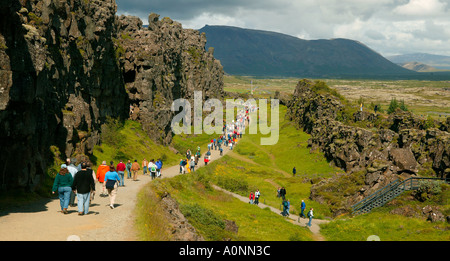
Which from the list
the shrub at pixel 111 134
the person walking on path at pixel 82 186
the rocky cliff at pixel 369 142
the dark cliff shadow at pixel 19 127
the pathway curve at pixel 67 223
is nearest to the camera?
the pathway curve at pixel 67 223

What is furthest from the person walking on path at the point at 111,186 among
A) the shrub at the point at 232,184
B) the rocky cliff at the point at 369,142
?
the shrub at the point at 232,184

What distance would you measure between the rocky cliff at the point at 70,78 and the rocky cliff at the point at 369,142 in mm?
30392

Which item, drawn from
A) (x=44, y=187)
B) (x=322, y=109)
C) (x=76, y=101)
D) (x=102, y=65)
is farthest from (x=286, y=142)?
(x=44, y=187)

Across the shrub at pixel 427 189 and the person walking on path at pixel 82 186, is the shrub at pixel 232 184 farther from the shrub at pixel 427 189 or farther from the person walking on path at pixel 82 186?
the person walking on path at pixel 82 186

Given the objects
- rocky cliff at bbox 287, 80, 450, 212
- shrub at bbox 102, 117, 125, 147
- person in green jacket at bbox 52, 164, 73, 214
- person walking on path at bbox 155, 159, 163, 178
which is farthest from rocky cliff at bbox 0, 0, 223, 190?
rocky cliff at bbox 287, 80, 450, 212

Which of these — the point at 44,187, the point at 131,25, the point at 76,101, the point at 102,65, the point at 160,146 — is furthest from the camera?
the point at 131,25

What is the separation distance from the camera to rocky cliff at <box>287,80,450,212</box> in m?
42.1

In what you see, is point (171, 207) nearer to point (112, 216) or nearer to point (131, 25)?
point (112, 216)

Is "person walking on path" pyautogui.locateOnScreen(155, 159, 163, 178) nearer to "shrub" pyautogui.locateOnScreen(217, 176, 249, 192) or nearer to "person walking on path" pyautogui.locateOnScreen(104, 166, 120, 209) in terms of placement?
"shrub" pyautogui.locateOnScreen(217, 176, 249, 192)

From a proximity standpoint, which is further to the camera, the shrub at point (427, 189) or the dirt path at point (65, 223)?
the shrub at point (427, 189)

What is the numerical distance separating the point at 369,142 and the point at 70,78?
45576 millimetres

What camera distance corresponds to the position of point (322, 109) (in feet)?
295

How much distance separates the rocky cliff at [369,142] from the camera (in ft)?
138

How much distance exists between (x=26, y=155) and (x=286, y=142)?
70115mm
